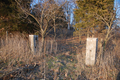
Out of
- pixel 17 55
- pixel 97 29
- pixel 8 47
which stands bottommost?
pixel 17 55

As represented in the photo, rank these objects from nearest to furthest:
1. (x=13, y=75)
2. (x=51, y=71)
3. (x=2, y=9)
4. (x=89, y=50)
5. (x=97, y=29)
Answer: (x=13, y=75) → (x=51, y=71) → (x=89, y=50) → (x=2, y=9) → (x=97, y=29)

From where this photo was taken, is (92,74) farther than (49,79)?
Yes

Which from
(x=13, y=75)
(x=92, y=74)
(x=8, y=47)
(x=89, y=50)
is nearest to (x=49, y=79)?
(x=13, y=75)

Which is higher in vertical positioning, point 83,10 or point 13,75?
point 83,10

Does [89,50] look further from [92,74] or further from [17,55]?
[17,55]

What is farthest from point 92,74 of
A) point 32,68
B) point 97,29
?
point 97,29

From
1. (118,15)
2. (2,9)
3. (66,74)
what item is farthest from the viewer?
(2,9)

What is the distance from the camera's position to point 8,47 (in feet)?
13.9

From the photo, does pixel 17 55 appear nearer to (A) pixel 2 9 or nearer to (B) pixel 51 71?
(B) pixel 51 71

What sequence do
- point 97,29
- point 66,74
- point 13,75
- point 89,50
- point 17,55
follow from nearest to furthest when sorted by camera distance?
point 13,75 → point 66,74 → point 89,50 → point 17,55 → point 97,29

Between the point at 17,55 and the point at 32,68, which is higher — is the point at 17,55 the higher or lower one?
the higher one

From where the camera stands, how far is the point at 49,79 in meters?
2.43

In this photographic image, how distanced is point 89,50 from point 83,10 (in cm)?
591

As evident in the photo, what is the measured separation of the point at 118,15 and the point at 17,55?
18.3ft
